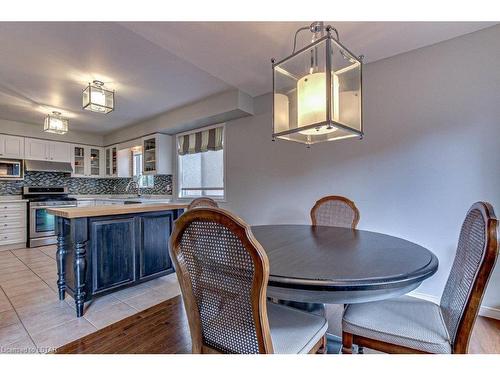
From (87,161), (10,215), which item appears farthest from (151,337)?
(87,161)

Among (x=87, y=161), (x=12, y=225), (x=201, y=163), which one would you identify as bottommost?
(x=12, y=225)

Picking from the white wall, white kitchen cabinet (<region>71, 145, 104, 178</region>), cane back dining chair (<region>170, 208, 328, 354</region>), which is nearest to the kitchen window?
the white wall

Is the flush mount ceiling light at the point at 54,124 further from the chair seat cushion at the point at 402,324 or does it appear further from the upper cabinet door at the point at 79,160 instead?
the chair seat cushion at the point at 402,324

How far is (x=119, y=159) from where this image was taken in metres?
5.41

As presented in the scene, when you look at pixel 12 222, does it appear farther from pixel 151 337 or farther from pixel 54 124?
pixel 151 337

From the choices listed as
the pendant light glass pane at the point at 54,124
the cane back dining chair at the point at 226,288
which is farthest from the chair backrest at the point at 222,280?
the pendant light glass pane at the point at 54,124

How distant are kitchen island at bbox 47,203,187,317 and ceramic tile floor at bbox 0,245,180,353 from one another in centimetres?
13

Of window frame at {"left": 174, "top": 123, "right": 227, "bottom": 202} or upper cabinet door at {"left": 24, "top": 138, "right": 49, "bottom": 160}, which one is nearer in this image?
window frame at {"left": 174, "top": 123, "right": 227, "bottom": 202}

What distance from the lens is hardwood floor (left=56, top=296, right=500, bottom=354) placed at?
1.57m

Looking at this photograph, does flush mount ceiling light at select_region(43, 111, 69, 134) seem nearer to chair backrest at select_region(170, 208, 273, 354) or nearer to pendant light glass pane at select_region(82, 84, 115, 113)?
pendant light glass pane at select_region(82, 84, 115, 113)

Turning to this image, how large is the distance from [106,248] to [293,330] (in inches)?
74.6

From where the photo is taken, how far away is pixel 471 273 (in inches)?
34.9

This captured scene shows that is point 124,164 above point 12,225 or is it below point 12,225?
above
